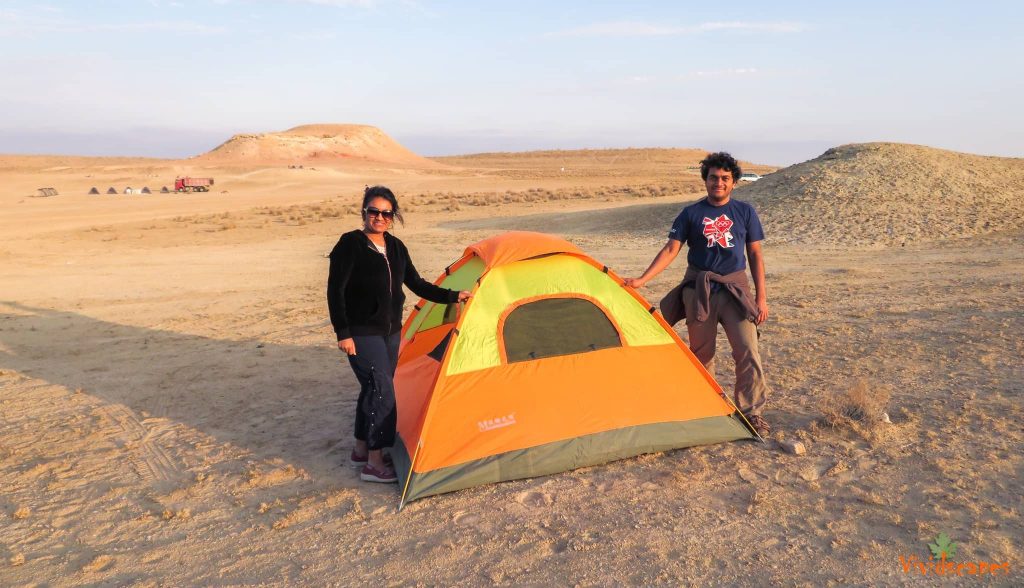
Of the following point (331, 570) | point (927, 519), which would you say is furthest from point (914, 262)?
→ point (331, 570)

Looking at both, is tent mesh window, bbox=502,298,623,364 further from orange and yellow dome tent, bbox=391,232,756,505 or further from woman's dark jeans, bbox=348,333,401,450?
woman's dark jeans, bbox=348,333,401,450

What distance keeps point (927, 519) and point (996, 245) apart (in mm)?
13611

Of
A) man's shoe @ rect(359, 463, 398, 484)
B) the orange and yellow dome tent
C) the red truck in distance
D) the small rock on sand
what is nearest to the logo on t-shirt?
the orange and yellow dome tent

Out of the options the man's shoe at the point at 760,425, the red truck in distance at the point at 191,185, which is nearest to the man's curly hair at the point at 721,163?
the man's shoe at the point at 760,425

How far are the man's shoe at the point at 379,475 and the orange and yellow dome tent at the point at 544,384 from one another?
0.09 m

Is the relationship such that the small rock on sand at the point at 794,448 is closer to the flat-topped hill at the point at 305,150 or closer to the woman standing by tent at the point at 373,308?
the woman standing by tent at the point at 373,308

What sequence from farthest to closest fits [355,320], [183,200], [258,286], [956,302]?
[183,200]
[258,286]
[956,302]
[355,320]

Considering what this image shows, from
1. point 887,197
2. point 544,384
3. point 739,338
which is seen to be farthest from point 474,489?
point 887,197

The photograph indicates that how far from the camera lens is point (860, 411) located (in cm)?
573

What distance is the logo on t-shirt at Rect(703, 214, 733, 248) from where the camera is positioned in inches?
219

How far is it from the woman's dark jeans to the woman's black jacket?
0.30 feet

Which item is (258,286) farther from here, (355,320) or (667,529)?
(667,529)

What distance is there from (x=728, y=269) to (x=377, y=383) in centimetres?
275

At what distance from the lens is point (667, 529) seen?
14.3ft
